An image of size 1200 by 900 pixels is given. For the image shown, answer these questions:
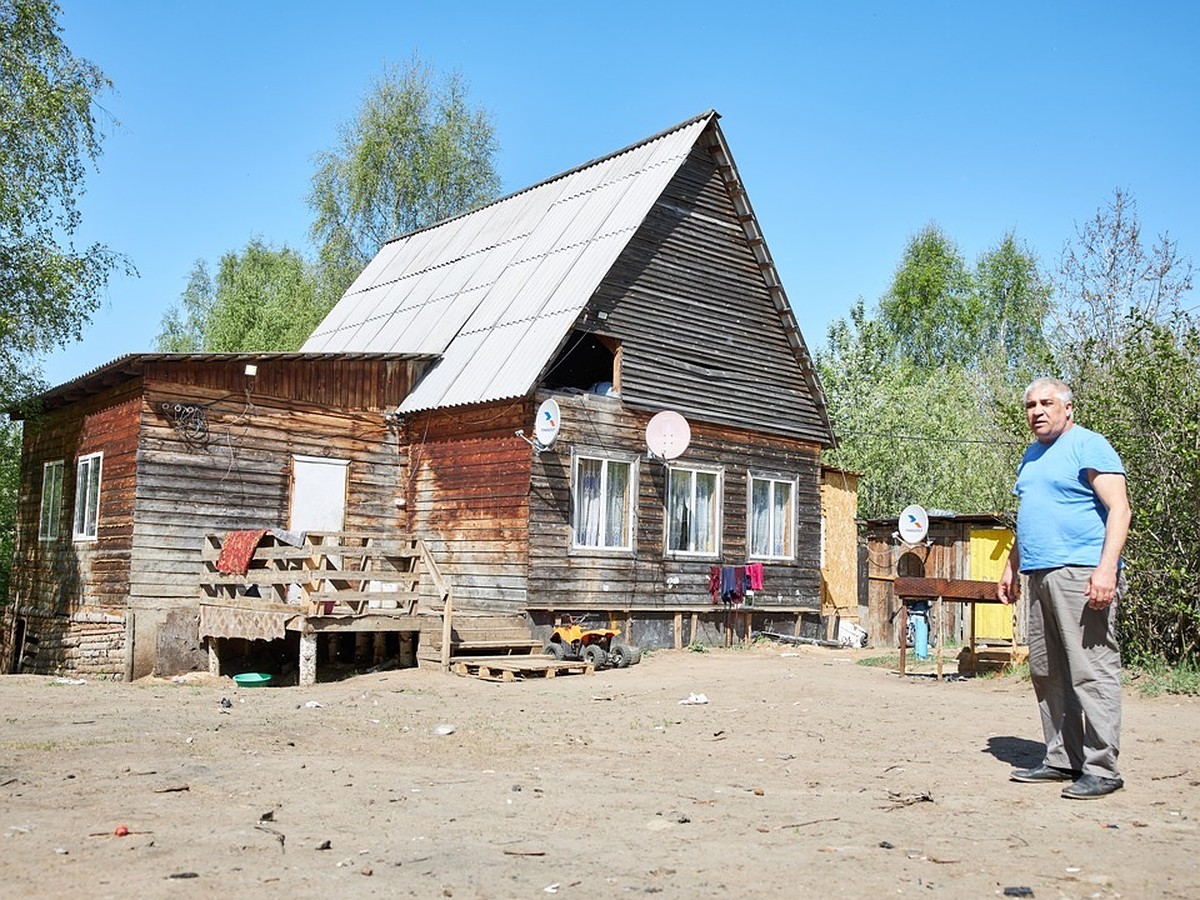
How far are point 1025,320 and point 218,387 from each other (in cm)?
3811

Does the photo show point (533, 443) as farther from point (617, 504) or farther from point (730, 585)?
point (730, 585)

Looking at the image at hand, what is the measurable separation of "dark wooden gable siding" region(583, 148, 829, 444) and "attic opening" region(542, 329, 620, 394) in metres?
0.19

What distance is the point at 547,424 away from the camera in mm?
17281

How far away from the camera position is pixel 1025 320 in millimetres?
47719

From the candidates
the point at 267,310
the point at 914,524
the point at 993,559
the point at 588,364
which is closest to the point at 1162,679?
the point at 914,524

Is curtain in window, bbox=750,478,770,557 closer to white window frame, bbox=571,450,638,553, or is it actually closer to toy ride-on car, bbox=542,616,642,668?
white window frame, bbox=571,450,638,553

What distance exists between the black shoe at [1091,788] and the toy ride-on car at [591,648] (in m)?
9.76

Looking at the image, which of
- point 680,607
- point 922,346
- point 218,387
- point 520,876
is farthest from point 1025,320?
point 520,876

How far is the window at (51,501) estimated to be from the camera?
20469mm

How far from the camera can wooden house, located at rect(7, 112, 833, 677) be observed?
1755cm

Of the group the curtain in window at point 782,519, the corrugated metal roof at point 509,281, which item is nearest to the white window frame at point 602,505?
the corrugated metal roof at point 509,281

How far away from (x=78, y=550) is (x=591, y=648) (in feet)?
28.8

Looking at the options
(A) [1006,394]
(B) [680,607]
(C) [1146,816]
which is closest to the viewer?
(C) [1146,816]

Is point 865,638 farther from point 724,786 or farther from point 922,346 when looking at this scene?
point 922,346
